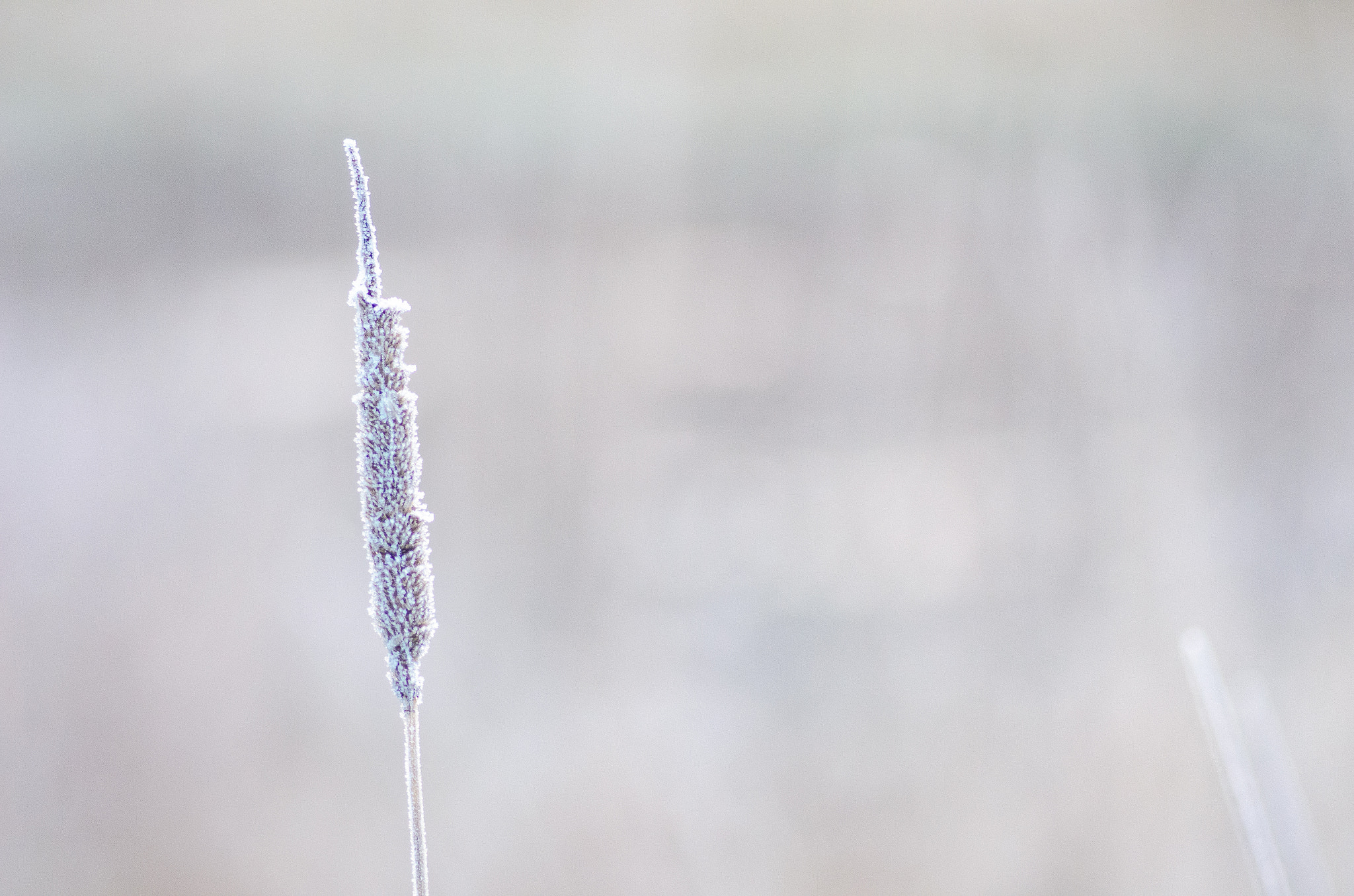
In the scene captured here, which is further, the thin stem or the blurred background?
the blurred background

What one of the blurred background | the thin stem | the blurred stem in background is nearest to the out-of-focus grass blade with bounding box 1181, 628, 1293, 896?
the blurred stem in background

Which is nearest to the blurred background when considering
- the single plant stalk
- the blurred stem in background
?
the blurred stem in background

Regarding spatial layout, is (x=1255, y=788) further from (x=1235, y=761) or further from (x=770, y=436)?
(x=770, y=436)

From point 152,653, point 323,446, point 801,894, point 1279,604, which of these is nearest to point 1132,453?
point 1279,604

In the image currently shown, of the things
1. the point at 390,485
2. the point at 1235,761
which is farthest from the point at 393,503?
the point at 1235,761

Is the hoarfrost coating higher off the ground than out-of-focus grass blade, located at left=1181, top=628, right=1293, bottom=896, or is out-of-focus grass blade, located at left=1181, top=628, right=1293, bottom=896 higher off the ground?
the hoarfrost coating

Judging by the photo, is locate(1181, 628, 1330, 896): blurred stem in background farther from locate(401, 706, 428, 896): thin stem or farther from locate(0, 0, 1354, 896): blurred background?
locate(0, 0, 1354, 896): blurred background

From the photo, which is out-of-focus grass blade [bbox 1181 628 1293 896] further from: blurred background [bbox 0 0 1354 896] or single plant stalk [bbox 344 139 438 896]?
blurred background [bbox 0 0 1354 896]
